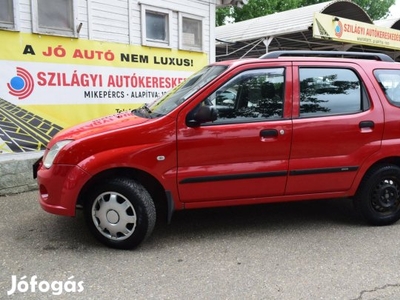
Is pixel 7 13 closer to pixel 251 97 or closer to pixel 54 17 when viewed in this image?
pixel 54 17

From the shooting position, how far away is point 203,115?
12.4 ft

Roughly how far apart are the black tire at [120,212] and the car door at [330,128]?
151 cm

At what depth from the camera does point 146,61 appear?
7570 millimetres

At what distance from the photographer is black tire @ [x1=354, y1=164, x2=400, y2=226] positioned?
14.3 ft

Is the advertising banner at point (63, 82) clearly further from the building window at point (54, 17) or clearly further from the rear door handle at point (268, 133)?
the rear door handle at point (268, 133)

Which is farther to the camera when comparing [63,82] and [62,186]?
[63,82]

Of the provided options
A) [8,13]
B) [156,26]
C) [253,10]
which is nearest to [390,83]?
[156,26]

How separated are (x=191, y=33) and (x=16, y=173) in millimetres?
4541

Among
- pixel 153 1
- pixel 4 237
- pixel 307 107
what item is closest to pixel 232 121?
pixel 307 107

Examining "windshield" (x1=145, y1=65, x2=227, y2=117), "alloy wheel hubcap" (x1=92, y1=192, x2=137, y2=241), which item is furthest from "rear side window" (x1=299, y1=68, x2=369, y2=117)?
"alloy wheel hubcap" (x1=92, y1=192, x2=137, y2=241)

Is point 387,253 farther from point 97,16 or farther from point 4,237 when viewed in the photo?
point 97,16

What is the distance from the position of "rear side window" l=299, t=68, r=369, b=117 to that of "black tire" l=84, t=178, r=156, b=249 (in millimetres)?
1869

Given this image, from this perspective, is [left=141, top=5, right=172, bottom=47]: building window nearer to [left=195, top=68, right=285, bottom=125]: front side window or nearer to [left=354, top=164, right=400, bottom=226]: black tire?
[left=195, top=68, right=285, bottom=125]: front side window

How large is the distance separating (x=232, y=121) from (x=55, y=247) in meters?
2.15
